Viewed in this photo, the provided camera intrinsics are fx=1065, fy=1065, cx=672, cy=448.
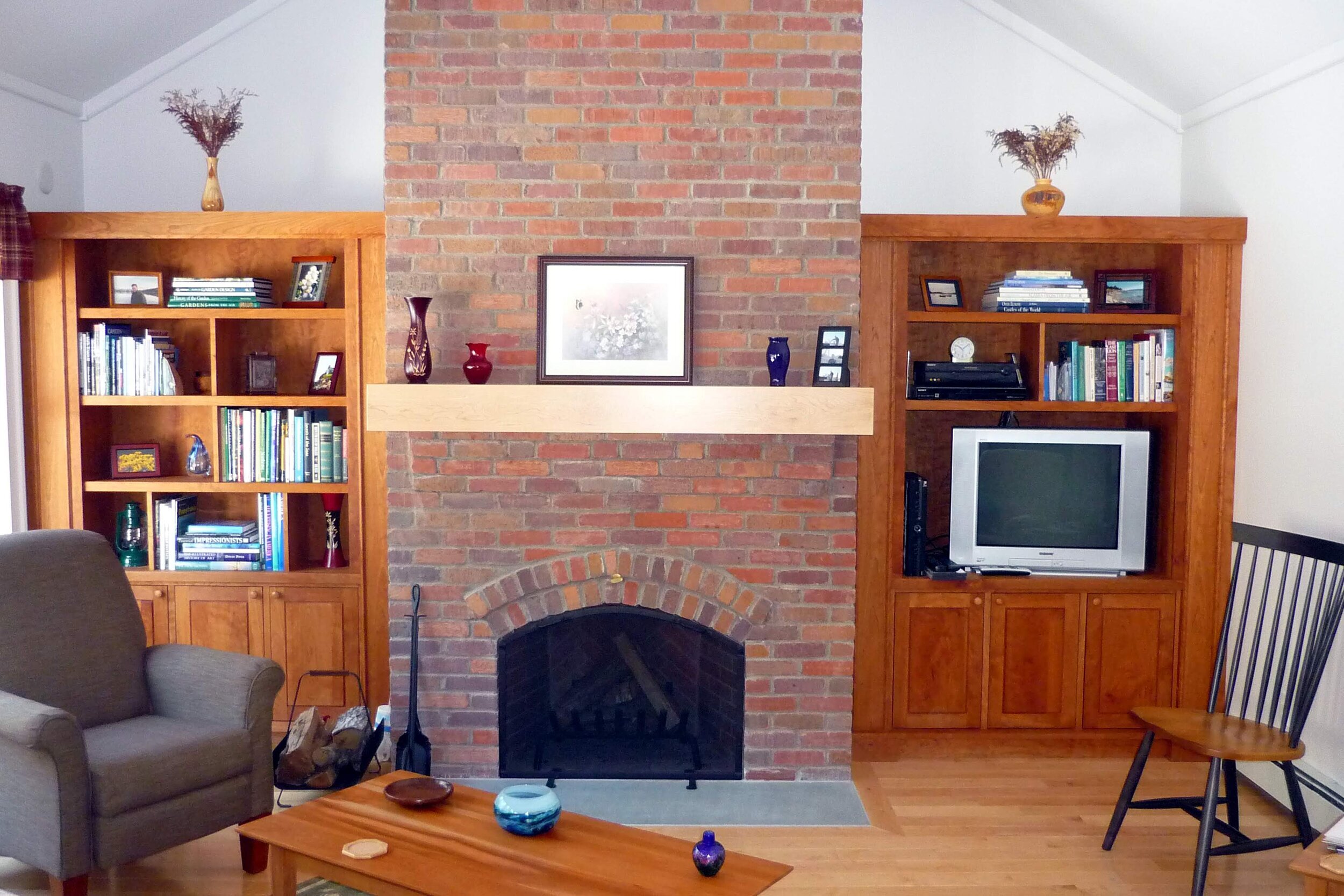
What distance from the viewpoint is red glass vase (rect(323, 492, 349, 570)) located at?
4.05 metres

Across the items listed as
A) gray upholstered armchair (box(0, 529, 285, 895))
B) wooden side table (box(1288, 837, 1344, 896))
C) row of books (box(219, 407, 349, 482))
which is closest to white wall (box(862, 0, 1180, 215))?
row of books (box(219, 407, 349, 482))

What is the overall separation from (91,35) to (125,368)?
119 cm

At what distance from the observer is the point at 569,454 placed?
11.5ft

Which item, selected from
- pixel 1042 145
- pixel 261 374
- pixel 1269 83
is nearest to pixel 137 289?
pixel 261 374

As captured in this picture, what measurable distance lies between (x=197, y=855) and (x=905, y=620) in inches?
94.1

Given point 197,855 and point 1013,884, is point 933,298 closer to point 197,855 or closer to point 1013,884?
point 1013,884

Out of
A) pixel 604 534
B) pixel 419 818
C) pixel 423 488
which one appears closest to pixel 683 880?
pixel 419 818

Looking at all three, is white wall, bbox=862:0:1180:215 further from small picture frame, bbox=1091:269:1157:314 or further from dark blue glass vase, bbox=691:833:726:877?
dark blue glass vase, bbox=691:833:726:877

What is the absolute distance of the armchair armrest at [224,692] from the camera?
2.93 metres

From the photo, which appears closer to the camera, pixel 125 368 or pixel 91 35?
pixel 91 35

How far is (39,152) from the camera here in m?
3.98

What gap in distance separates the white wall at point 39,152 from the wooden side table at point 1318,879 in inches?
171

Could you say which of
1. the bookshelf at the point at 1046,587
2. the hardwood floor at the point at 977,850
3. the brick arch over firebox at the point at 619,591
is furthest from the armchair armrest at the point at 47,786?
the bookshelf at the point at 1046,587

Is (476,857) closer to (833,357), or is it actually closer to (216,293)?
(833,357)
